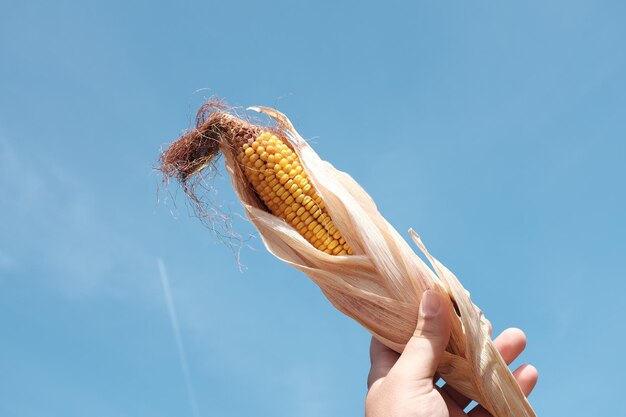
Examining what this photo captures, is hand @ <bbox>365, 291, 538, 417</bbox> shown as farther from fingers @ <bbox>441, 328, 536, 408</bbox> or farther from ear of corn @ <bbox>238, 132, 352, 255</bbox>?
ear of corn @ <bbox>238, 132, 352, 255</bbox>

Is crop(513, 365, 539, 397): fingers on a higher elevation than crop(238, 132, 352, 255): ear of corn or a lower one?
lower

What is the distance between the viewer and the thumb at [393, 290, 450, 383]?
→ 4.32m

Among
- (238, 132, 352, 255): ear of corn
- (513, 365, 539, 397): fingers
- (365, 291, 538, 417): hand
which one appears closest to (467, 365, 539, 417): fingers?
(513, 365, 539, 397): fingers

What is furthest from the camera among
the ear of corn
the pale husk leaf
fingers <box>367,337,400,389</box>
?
the ear of corn

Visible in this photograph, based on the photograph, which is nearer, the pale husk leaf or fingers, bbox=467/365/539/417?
the pale husk leaf

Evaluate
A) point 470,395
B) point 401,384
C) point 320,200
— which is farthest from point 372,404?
point 320,200

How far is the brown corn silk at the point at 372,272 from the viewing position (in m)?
4.56

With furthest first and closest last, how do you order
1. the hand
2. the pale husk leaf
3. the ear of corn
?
the ear of corn
the pale husk leaf
the hand

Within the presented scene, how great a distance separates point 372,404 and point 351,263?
98 centimetres

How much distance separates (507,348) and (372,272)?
1.39m

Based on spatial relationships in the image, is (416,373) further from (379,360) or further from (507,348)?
(507,348)

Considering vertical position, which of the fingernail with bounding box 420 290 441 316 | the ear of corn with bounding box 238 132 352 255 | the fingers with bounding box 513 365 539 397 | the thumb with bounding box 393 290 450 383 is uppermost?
the ear of corn with bounding box 238 132 352 255

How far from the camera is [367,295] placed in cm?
463

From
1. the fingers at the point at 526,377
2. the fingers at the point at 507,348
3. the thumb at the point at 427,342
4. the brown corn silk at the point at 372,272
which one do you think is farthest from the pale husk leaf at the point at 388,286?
the fingers at the point at 526,377
